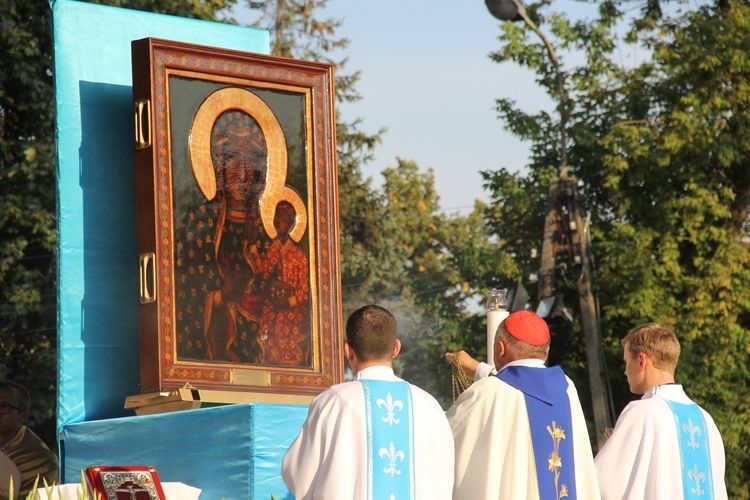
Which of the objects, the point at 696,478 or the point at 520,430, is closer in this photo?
the point at 520,430

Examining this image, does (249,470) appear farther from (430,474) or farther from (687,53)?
(687,53)

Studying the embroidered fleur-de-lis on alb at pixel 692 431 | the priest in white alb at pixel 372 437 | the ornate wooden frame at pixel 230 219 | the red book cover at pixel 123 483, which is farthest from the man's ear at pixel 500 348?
the ornate wooden frame at pixel 230 219

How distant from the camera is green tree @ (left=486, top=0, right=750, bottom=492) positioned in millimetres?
19562

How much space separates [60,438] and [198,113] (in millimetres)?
2152

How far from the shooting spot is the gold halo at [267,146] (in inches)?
316

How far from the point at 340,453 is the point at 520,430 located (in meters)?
1.06

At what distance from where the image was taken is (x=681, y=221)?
20859 millimetres

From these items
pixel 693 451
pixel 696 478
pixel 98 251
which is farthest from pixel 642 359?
pixel 98 251

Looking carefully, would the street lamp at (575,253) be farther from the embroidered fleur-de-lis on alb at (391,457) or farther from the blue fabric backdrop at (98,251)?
the embroidered fleur-de-lis on alb at (391,457)

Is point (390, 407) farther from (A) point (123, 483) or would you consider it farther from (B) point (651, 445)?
(B) point (651, 445)

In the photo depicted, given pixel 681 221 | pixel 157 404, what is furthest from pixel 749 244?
pixel 157 404

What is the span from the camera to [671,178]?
20984mm

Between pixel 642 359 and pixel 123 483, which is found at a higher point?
pixel 642 359

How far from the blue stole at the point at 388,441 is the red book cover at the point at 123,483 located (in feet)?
4.55
